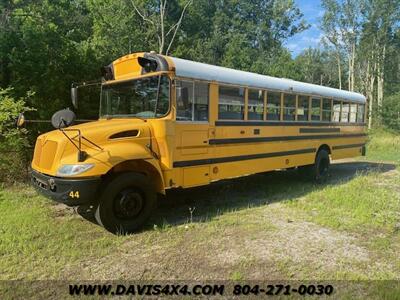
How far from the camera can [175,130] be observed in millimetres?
5645

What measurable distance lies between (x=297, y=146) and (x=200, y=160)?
3.31 metres

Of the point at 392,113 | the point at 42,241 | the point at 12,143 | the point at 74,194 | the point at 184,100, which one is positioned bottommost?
the point at 42,241

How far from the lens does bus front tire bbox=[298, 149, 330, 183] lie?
30.8 feet

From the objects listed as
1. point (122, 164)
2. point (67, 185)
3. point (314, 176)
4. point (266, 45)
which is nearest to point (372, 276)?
point (122, 164)

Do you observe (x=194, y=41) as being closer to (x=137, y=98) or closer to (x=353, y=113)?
(x=353, y=113)

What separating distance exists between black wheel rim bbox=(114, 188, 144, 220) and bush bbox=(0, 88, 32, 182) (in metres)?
3.55

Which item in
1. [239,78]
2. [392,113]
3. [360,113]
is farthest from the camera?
[392,113]

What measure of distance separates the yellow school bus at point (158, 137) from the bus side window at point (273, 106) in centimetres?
2

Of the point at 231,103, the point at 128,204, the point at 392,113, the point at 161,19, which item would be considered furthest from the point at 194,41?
the point at 128,204

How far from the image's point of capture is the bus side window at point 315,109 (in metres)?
9.02

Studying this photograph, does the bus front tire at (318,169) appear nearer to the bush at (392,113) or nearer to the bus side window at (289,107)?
the bus side window at (289,107)

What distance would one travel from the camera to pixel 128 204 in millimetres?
5258

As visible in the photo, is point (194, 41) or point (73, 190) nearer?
point (73, 190)

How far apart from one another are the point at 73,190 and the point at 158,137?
1.47 m
